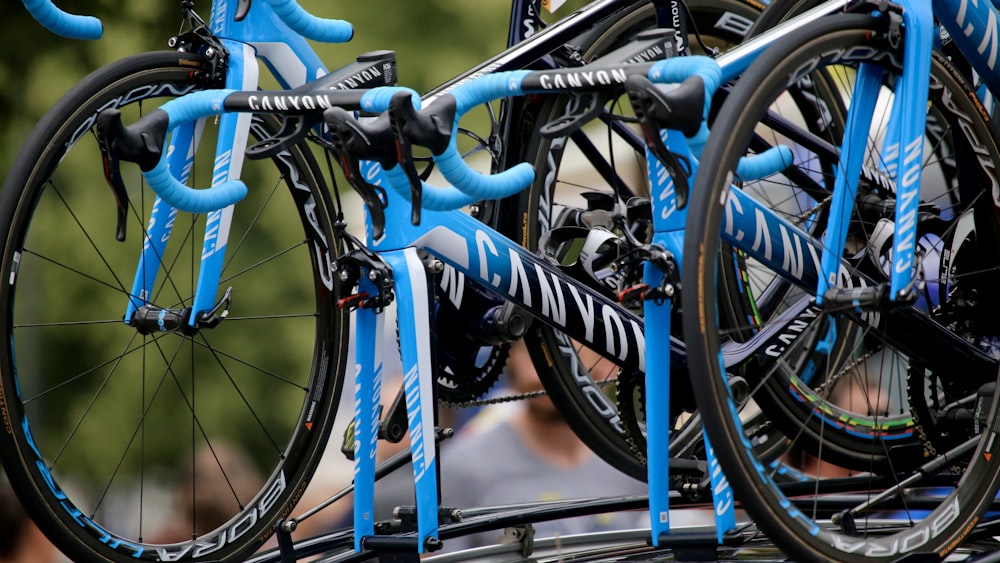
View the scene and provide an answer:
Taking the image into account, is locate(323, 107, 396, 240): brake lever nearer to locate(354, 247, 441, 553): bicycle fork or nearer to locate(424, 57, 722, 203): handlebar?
locate(424, 57, 722, 203): handlebar

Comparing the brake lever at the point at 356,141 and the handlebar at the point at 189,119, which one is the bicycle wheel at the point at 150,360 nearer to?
the handlebar at the point at 189,119

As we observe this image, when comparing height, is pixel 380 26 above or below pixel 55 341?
above

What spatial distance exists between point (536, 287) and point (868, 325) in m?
0.73

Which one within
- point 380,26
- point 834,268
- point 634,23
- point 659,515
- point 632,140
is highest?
point 380,26

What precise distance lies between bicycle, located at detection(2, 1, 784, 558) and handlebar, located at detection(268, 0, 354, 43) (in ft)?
0.49

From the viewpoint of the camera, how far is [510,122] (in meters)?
3.04

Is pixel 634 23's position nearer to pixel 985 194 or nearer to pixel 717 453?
pixel 985 194

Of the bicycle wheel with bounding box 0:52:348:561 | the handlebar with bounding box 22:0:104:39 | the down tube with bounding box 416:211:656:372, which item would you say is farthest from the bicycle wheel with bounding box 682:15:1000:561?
the bicycle wheel with bounding box 0:52:348:561

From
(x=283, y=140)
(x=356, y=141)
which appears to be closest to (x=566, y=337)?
(x=283, y=140)

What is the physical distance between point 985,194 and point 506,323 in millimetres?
1010

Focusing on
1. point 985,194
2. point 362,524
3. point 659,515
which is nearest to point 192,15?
point 362,524

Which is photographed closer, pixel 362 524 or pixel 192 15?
pixel 362 524

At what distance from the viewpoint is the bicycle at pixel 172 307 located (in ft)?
7.80

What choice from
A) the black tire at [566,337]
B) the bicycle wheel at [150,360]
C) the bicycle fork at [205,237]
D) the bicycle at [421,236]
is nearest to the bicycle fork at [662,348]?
the bicycle at [421,236]
